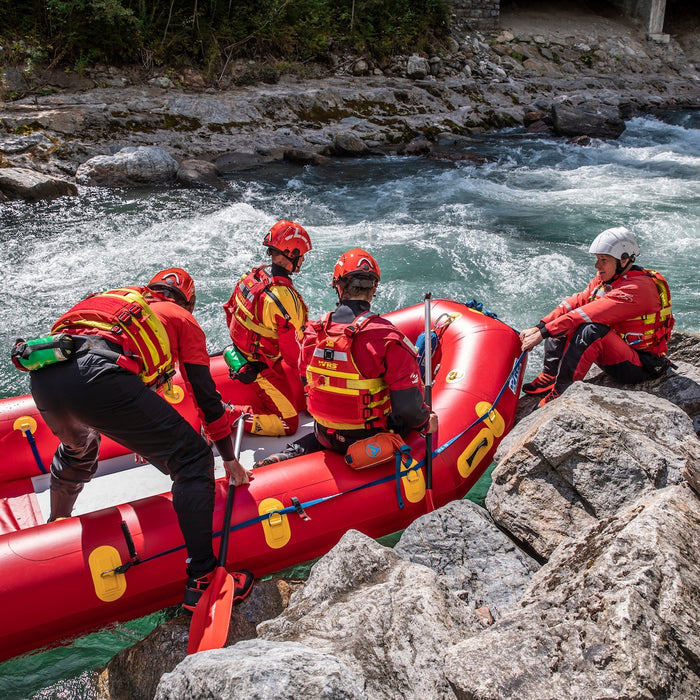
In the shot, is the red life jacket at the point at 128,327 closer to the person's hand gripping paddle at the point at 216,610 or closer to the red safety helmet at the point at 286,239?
the person's hand gripping paddle at the point at 216,610

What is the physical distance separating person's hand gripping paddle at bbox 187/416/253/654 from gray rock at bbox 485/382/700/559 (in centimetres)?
125

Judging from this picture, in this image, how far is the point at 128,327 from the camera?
2.47 meters

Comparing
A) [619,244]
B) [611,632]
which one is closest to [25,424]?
[611,632]

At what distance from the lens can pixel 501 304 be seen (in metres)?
6.27

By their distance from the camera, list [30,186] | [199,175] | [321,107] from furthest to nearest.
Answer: [321,107]
[199,175]
[30,186]

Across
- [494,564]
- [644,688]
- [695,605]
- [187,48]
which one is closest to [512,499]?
[494,564]

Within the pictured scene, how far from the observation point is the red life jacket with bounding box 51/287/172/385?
2453mm

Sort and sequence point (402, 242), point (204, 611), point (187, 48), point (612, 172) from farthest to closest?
point (187, 48) → point (612, 172) → point (402, 242) → point (204, 611)

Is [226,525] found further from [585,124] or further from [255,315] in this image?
[585,124]

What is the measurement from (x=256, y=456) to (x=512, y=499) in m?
1.63

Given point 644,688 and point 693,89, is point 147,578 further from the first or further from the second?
point 693,89

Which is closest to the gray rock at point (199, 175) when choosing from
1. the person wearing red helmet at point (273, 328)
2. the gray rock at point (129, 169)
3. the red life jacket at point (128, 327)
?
the gray rock at point (129, 169)

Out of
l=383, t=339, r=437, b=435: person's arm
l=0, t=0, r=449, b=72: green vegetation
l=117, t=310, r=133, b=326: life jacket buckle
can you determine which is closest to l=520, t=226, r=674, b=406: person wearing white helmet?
l=383, t=339, r=437, b=435: person's arm

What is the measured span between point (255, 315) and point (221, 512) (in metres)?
1.24
